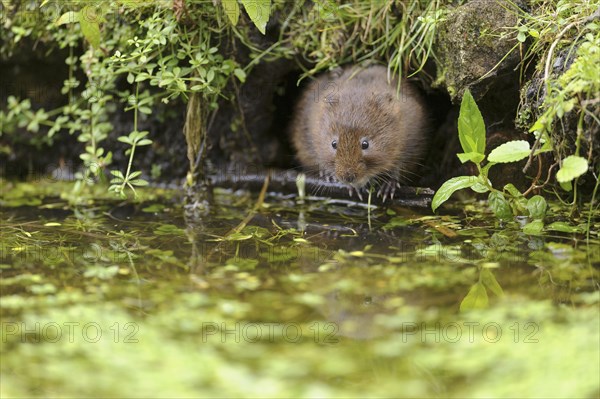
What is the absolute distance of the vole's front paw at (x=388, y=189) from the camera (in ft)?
14.1

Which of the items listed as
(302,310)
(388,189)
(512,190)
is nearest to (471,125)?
(512,190)

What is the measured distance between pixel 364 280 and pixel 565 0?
1728 millimetres

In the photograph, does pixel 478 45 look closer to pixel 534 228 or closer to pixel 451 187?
pixel 451 187

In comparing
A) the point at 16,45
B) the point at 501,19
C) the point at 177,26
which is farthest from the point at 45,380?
the point at 16,45

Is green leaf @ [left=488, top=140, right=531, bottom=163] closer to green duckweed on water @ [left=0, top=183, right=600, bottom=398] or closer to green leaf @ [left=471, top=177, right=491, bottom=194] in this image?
green leaf @ [left=471, top=177, right=491, bottom=194]

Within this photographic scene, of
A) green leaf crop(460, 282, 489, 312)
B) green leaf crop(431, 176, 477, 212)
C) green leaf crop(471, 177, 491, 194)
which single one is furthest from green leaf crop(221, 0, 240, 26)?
green leaf crop(460, 282, 489, 312)

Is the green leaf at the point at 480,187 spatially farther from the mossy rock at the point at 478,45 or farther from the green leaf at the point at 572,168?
the mossy rock at the point at 478,45

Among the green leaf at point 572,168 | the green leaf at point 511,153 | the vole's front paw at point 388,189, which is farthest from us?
the vole's front paw at point 388,189

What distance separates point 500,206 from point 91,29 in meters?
2.49

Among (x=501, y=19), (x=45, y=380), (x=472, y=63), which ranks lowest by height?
(x=45, y=380)

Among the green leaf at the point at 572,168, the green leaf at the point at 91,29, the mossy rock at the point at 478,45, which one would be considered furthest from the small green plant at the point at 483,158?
the green leaf at the point at 91,29

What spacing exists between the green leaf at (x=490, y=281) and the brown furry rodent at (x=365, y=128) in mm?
1373

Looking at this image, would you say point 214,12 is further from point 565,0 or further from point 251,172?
point 565,0

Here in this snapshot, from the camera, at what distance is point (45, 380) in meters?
2.04
